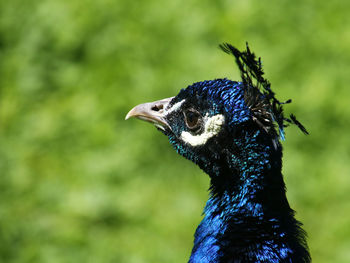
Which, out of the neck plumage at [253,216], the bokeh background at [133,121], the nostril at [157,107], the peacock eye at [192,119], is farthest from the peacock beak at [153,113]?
the bokeh background at [133,121]

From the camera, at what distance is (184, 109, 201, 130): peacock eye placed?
7.18 ft

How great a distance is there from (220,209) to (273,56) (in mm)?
2917

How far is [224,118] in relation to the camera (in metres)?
2.08

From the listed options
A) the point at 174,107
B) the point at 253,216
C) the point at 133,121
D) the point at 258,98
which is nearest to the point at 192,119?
the point at 174,107

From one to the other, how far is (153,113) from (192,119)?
0.20 meters

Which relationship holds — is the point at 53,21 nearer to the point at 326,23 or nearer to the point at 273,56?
the point at 273,56

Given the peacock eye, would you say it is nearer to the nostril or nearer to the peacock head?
the peacock head

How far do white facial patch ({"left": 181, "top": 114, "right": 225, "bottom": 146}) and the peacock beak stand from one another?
135mm

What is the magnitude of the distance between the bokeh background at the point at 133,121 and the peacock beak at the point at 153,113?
1539 millimetres

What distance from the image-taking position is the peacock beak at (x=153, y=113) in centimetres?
231

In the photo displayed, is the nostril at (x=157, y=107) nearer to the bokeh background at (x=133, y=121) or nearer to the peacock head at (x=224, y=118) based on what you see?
the peacock head at (x=224, y=118)

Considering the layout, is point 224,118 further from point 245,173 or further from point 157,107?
point 157,107

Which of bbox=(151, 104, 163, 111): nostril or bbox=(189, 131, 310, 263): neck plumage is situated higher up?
bbox=(151, 104, 163, 111): nostril

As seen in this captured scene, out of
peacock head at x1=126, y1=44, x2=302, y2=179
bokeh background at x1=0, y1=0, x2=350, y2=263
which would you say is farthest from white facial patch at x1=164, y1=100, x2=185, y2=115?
bokeh background at x1=0, y1=0, x2=350, y2=263
